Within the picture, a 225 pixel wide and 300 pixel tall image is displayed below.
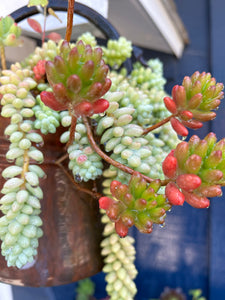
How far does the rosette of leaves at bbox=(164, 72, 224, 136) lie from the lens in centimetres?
31

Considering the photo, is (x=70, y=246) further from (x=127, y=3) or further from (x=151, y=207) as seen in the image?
(x=127, y=3)

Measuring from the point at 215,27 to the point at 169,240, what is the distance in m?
0.80

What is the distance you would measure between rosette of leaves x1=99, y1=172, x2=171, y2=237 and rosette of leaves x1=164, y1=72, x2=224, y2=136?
0.28 feet

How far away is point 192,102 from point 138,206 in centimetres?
13

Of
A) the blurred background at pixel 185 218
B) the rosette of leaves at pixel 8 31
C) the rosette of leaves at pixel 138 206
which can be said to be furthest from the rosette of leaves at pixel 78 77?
the blurred background at pixel 185 218

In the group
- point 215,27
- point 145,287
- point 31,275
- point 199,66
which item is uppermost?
point 215,27

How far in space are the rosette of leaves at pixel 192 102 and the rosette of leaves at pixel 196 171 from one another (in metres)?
0.04

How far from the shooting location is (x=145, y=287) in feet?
3.68

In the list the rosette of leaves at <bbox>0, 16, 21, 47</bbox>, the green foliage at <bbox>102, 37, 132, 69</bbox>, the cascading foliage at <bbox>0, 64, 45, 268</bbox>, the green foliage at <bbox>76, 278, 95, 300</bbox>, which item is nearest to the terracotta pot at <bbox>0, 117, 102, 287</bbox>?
the cascading foliage at <bbox>0, 64, 45, 268</bbox>

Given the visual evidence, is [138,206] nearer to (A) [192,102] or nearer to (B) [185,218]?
(A) [192,102]

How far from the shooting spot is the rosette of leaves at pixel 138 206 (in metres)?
0.27

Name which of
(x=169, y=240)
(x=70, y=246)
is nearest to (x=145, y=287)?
(x=169, y=240)

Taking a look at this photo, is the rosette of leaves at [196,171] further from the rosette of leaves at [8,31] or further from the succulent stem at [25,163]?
the rosette of leaves at [8,31]

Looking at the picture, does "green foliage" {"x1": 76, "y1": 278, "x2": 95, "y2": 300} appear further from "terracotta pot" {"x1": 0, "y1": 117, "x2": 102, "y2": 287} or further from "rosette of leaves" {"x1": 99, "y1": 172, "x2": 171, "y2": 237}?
"rosette of leaves" {"x1": 99, "y1": 172, "x2": 171, "y2": 237}
